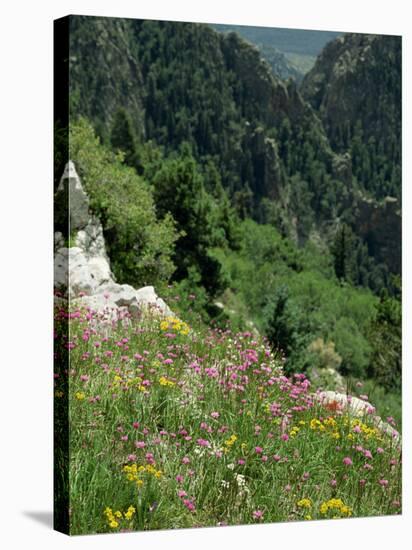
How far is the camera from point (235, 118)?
11.1m

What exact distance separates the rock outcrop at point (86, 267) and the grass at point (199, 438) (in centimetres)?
16

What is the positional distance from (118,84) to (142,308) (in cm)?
267

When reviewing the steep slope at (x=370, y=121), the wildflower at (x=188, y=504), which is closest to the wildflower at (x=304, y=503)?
the wildflower at (x=188, y=504)

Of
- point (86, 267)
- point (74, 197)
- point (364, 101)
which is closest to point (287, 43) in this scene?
point (364, 101)

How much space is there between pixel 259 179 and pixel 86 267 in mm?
2977

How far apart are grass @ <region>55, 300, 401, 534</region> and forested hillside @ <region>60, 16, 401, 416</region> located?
59cm

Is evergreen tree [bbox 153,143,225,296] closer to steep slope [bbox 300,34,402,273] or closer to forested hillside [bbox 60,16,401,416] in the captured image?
forested hillside [bbox 60,16,401,416]

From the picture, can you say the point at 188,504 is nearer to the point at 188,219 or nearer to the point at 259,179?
the point at 188,219

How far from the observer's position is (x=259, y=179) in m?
11.0

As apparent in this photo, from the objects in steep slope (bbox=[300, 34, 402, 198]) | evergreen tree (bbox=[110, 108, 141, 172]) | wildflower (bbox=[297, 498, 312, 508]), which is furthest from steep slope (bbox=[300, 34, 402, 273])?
wildflower (bbox=[297, 498, 312, 508])

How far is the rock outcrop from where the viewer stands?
26.5 feet

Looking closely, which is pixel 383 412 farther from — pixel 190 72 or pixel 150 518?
pixel 190 72

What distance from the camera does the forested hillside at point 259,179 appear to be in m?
9.91
